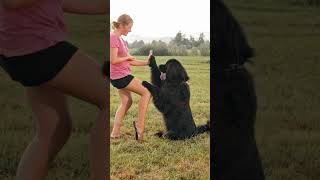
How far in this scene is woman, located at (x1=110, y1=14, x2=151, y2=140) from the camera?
288 centimetres

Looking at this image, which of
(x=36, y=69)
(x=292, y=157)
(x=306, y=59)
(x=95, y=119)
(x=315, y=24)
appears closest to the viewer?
(x=36, y=69)

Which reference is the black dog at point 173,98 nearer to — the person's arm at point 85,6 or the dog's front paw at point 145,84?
the dog's front paw at point 145,84

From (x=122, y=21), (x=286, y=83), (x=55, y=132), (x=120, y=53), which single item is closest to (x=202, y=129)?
(x=120, y=53)

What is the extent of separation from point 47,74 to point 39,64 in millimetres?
54

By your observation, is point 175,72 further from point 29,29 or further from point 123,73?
point 29,29

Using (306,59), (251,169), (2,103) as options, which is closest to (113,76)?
(251,169)

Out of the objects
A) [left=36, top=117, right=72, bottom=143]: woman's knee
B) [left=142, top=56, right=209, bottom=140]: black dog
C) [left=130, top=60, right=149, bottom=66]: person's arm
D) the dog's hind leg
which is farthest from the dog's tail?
[left=36, top=117, right=72, bottom=143]: woman's knee

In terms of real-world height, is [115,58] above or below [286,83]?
above

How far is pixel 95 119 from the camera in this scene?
267 cm

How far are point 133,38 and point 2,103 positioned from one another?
2.24 metres

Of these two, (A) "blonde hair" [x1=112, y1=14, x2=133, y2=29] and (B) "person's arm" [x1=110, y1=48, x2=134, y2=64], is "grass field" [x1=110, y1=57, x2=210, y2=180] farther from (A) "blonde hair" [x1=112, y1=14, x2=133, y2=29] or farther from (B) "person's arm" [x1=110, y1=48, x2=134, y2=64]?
(A) "blonde hair" [x1=112, y1=14, x2=133, y2=29]

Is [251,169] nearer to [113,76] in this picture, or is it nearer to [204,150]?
[204,150]

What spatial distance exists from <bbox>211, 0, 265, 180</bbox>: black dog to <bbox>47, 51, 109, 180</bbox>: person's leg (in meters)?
0.61

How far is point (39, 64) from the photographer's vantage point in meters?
2.48
